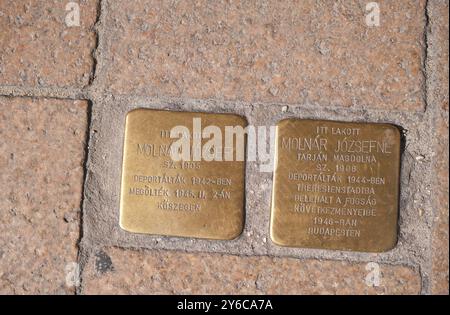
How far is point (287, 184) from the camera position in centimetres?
155

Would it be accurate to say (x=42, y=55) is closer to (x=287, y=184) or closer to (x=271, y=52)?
(x=271, y=52)

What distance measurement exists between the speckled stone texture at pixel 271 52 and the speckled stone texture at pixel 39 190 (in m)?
0.25

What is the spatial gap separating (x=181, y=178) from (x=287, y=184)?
0.39 meters

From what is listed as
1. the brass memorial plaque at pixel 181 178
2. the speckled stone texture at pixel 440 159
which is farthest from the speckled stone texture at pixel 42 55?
the speckled stone texture at pixel 440 159

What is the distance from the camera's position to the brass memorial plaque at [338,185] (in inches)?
60.5

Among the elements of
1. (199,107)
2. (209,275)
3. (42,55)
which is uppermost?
(42,55)

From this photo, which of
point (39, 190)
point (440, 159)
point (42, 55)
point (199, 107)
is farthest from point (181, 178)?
point (440, 159)

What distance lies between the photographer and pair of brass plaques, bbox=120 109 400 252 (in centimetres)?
154

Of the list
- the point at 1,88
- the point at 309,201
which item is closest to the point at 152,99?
the point at 1,88

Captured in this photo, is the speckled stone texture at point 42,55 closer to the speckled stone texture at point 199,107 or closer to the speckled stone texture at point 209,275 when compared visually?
the speckled stone texture at point 199,107

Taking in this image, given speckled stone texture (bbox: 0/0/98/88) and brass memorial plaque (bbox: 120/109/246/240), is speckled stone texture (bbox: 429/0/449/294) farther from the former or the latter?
speckled stone texture (bbox: 0/0/98/88)

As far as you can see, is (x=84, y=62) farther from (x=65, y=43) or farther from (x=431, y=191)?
(x=431, y=191)

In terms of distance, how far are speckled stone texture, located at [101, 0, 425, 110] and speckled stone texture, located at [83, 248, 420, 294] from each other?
61 centimetres

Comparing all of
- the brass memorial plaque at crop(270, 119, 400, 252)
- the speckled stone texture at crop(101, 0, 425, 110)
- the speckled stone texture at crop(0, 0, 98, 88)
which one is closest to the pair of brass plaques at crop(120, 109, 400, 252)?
the brass memorial plaque at crop(270, 119, 400, 252)
